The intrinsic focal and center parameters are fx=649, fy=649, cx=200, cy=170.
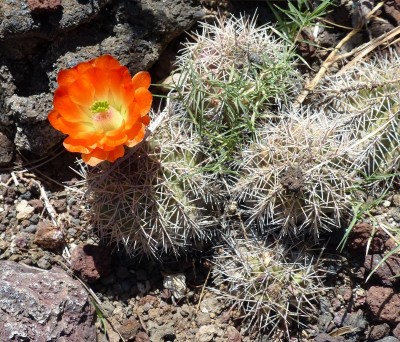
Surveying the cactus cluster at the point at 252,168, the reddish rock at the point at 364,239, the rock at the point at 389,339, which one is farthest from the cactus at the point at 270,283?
the rock at the point at 389,339


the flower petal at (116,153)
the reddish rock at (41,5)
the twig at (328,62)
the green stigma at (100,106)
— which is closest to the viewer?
the flower petal at (116,153)

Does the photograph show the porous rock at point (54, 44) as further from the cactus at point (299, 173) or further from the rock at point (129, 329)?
the rock at point (129, 329)

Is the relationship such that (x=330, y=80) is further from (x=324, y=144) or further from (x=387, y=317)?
(x=387, y=317)

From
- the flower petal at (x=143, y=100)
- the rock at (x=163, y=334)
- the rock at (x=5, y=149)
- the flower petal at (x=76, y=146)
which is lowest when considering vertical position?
the rock at (x=163, y=334)

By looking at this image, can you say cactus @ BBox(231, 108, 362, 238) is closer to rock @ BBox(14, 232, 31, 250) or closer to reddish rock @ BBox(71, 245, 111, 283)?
reddish rock @ BBox(71, 245, 111, 283)

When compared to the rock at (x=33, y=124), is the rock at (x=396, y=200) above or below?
below

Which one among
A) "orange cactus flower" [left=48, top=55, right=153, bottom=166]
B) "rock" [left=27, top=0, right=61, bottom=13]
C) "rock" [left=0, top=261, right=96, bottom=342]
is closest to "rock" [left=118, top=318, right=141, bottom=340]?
"rock" [left=0, top=261, right=96, bottom=342]
